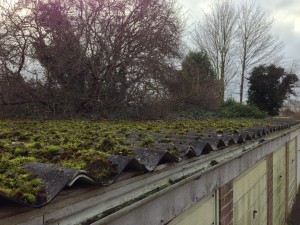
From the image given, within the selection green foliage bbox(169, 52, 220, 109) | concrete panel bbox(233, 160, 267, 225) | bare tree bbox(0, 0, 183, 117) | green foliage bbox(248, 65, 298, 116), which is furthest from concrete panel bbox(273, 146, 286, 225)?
green foliage bbox(248, 65, 298, 116)

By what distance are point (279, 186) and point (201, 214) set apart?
296 inches

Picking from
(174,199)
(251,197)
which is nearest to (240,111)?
(251,197)

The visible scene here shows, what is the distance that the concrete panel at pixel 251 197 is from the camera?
505cm

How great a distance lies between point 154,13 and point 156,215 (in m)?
11.4

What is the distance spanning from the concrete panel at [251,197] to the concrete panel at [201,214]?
A: 1.08 meters

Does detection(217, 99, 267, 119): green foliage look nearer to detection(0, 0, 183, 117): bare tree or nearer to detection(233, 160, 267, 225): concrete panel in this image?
detection(0, 0, 183, 117): bare tree

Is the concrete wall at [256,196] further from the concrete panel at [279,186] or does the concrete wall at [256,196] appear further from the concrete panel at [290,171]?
the concrete panel at [290,171]

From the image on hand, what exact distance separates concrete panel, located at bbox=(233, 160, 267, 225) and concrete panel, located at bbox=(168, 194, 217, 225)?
42.3 inches

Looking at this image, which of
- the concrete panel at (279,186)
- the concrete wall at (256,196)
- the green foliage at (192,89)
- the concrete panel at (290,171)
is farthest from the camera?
the green foliage at (192,89)

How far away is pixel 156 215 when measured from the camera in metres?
2.33

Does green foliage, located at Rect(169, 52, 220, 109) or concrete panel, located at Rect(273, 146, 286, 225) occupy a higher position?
green foliage, located at Rect(169, 52, 220, 109)

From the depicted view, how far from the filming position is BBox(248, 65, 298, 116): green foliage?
25.4 meters

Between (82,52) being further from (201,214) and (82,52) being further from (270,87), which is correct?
(270,87)

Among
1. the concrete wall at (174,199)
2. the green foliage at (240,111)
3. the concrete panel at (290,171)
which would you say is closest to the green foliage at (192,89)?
the green foliage at (240,111)
